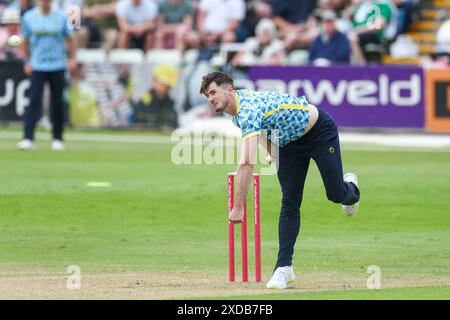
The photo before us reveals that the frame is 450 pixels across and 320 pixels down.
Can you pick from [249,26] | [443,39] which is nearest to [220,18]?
[249,26]

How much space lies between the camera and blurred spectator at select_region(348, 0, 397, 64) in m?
27.4

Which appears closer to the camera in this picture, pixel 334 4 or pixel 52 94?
pixel 52 94

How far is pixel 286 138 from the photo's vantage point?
10969 millimetres

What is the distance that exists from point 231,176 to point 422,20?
19929mm

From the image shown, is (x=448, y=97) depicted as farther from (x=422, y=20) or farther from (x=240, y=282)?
(x=240, y=282)

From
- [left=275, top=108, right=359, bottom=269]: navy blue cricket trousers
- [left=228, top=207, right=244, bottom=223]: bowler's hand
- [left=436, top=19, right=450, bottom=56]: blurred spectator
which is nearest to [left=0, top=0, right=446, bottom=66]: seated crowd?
[left=436, top=19, right=450, bottom=56]: blurred spectator

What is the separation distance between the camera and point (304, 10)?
99.8ft

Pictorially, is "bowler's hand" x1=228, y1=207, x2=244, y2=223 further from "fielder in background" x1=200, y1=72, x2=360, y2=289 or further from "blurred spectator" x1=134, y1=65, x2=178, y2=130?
"blurred spectator" x1=134, y1=65, x2=178, y2=130

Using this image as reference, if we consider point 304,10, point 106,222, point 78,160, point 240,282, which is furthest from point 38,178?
point 304,10

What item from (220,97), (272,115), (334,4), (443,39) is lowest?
(443,39)

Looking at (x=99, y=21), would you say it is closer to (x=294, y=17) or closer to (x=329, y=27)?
(x=294, y=17)

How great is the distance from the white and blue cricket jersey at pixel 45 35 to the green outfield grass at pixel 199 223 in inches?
63.1

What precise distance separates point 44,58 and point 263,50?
6.58 metres
